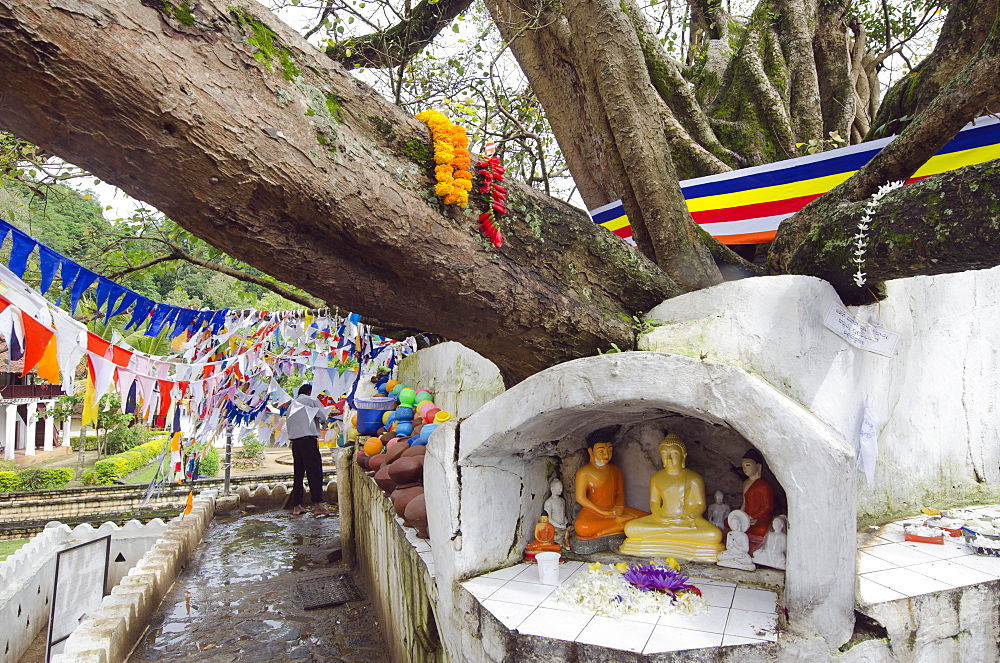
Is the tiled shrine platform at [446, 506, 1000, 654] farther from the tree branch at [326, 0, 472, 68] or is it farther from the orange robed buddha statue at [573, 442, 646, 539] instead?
the tree branch at [326, 0, 472, 68]

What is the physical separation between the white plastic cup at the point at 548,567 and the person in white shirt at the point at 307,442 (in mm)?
7053

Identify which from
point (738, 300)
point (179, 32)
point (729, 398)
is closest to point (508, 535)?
point (729, 398)

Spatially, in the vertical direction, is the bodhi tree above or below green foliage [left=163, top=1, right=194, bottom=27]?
below

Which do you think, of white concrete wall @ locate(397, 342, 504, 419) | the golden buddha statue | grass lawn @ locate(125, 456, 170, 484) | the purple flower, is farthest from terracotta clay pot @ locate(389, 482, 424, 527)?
grass lawn @ locate(125, 456, 170, 484)

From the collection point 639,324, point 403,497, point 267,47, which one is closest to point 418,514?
point 403,497

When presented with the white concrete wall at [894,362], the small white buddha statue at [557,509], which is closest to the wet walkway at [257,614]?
the small white buddha statue at [557,509]

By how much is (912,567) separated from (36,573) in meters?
9.70

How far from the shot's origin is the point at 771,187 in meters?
6.52

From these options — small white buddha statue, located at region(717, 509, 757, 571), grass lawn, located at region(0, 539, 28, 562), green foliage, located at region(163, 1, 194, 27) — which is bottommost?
grass lawn, located at region(0, 539, 28, 562)

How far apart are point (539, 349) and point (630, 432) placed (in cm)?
144

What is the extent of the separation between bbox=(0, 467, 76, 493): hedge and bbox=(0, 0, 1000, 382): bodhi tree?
66.0 feet

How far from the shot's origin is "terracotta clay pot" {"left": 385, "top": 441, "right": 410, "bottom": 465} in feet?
22.1

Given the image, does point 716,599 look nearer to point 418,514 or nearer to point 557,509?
point 557,509

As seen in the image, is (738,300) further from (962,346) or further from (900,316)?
(962,346)
